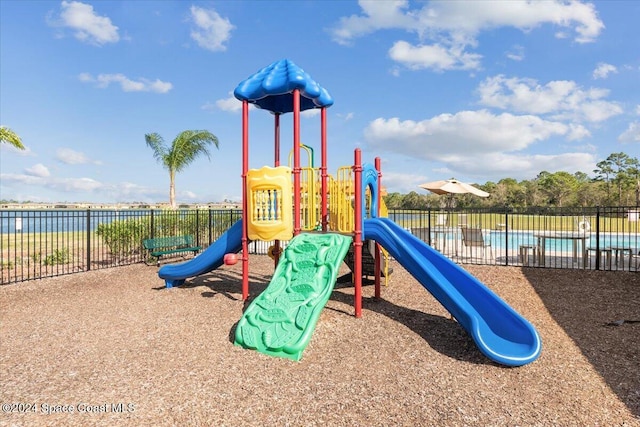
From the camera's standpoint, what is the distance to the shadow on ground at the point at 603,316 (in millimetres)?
4367

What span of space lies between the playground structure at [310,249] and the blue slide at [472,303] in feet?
0.04

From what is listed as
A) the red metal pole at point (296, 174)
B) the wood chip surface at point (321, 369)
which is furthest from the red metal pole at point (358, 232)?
the red metal pole at point (296, 174)

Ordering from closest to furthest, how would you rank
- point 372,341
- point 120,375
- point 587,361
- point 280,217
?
1. point 120,375
2. point 587,361
3. point 372,341
4. point 280,217

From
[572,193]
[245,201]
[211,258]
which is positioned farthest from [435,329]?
[572,193]

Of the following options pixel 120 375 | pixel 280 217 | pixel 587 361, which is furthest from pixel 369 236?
pixel 120 375

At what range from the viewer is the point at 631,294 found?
785 cm

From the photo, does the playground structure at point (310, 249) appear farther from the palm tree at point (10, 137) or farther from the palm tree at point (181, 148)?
the palm tree at point (181, 148)

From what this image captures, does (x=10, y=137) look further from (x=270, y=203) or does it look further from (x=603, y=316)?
(x=603, y=316)

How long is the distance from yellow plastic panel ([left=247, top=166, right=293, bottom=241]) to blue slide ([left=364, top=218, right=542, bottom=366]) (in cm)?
172

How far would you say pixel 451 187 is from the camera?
Result: 1365cm

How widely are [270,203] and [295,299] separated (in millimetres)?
2215

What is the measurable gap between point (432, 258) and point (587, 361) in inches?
91.2

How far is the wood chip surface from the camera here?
3508 millimetres

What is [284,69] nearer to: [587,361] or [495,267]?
[587,361]
